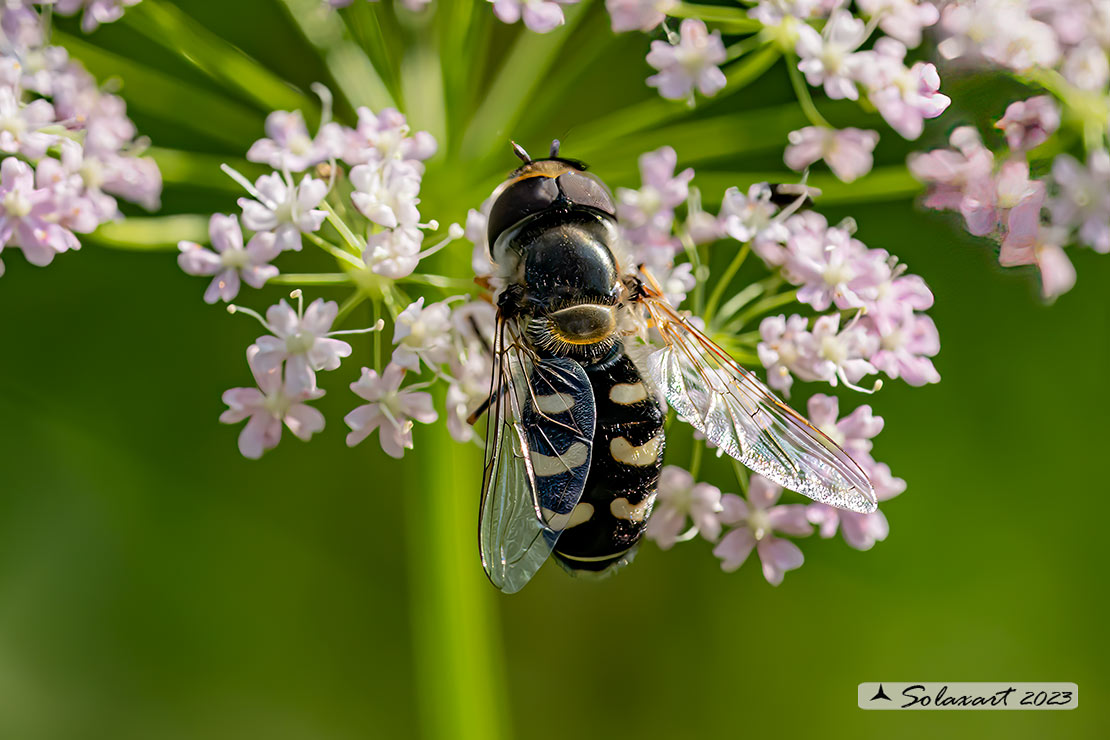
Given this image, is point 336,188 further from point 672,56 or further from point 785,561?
point 785,561

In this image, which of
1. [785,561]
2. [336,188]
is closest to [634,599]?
[785,561]

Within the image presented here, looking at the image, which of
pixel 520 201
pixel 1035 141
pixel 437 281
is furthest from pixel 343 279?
pixel 1035 141

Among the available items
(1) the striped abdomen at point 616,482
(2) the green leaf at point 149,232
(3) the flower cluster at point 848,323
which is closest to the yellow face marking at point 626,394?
(1) the striped abdomen at point 616,482

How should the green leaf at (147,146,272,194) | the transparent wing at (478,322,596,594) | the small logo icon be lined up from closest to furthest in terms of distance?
the transparent wing at (478,322,596,594), the green leaf at (147,146,272,194), the small logo icon

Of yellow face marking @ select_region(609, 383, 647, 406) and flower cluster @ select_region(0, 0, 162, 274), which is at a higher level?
flower cluster @ select_region(0, 0, 162, 274)

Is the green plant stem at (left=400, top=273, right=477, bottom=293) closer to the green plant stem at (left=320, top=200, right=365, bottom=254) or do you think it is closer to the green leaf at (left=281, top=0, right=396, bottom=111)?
the green plant stem at (left=320, top=200, right=365, bottom=254)

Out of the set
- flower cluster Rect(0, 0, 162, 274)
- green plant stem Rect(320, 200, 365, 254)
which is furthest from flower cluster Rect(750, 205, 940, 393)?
flower cluster Rect(0, 0, 162, 274)
